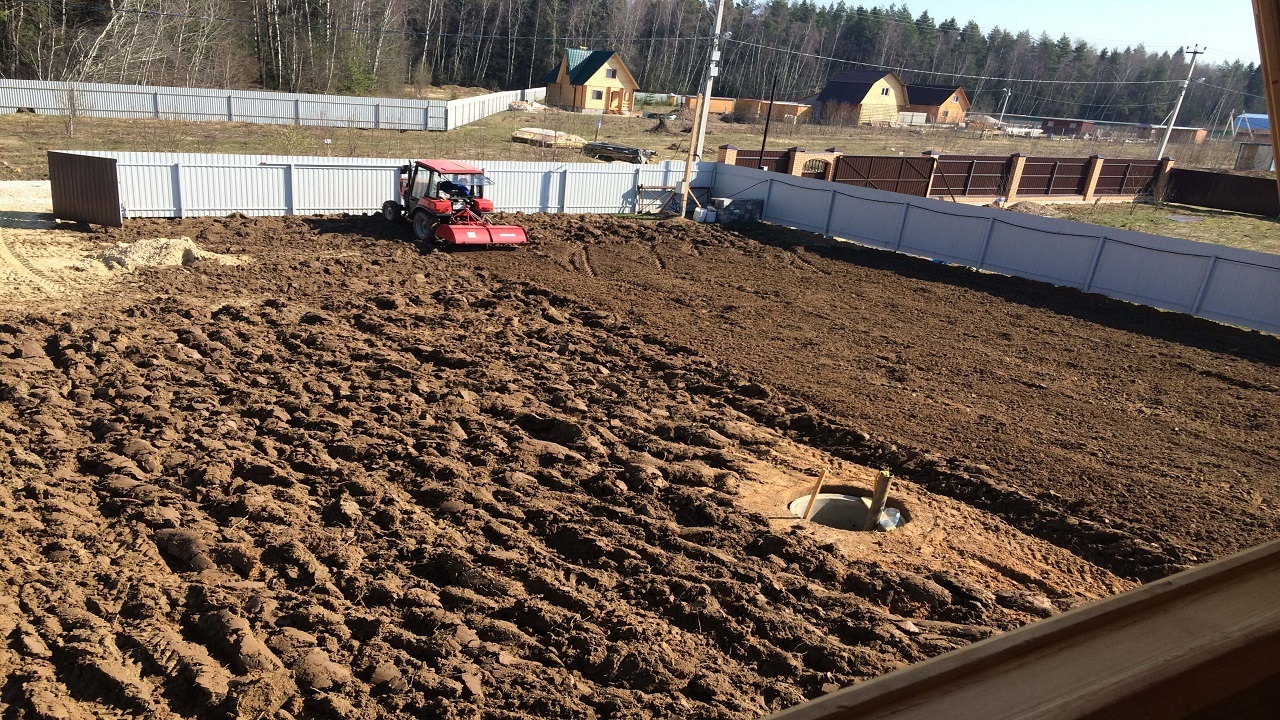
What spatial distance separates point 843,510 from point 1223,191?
1484 inches

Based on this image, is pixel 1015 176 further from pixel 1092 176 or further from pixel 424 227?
pixel 424 227

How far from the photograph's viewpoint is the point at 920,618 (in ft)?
22.7

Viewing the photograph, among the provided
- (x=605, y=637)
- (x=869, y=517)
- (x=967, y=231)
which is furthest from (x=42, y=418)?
(x=967, y=231)

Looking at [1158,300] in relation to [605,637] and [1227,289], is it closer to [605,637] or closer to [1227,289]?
[1227,289]

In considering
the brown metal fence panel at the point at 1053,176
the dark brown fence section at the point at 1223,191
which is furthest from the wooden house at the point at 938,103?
the brown metal fence panel at the point at 1053,176

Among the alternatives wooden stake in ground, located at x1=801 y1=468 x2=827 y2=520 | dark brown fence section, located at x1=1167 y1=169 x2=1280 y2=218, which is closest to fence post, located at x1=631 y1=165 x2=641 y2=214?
wooden stake in ground, located at x1=801 y1=468 x2=827 y2=520

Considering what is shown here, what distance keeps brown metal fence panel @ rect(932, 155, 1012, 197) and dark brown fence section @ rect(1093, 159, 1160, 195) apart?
20.0ft

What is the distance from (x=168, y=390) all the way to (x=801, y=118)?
69.6 m

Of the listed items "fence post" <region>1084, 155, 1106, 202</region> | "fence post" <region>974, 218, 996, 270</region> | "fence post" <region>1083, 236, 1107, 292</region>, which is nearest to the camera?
"fence post" <region>1083, 236, 1107, 292</region>

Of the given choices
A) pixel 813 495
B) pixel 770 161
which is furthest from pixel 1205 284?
pixel 770 161

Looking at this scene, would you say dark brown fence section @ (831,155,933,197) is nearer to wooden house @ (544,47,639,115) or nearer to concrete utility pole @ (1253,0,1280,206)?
concrete utility pole @ (1253,0,1280,206)

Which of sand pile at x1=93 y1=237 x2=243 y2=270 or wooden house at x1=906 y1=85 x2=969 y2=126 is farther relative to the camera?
wooden house at x1=906 y1=85 x2=969 y2=126

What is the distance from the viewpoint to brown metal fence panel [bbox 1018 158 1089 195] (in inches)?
1373

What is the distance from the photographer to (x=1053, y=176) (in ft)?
116
